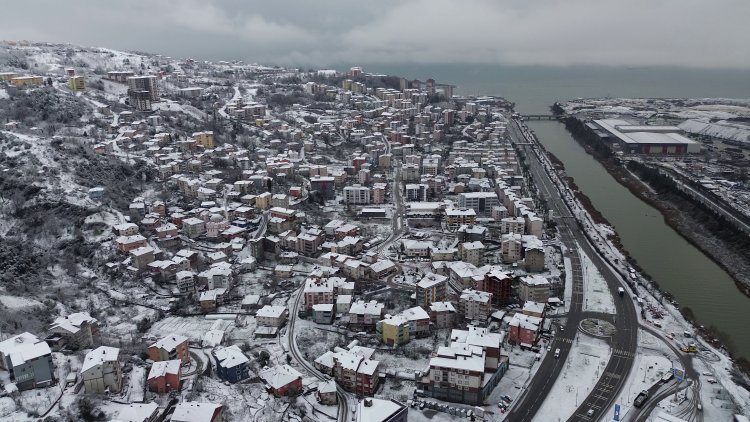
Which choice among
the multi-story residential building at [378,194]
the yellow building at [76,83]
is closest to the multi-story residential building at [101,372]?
the multi-story residential building at [378,194]

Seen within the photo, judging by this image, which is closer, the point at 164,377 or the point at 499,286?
the point at 164,377

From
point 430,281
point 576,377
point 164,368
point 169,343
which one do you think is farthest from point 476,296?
point 164,368

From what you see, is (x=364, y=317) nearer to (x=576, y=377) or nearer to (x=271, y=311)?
(x=271, y=311)

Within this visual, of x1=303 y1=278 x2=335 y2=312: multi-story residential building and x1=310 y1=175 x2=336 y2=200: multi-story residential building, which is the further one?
x1=310 y1=175 x2=336 y2=200: multi-story residential building

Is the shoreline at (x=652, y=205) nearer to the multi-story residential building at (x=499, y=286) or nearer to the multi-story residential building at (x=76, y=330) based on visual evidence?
the multi-story residential building at (x=499, y=286)

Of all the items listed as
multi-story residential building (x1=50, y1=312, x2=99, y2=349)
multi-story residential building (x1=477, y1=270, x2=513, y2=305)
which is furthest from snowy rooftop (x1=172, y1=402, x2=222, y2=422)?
multi-story residential building (x1=477, y1=270, x2=513, y2=305)

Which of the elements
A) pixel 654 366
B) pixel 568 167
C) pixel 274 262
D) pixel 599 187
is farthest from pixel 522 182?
pixel 654 366

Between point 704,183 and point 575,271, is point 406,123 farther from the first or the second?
point 575,271

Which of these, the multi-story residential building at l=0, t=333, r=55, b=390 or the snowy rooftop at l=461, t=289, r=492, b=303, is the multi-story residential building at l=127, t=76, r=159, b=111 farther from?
the snowy rooftop at l=461, t=289, r=492, b=303
